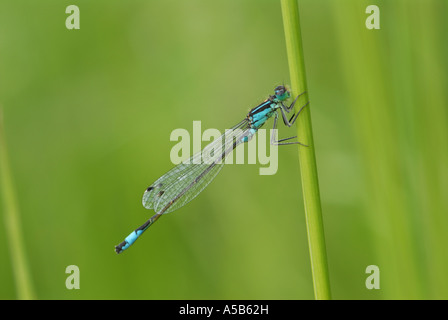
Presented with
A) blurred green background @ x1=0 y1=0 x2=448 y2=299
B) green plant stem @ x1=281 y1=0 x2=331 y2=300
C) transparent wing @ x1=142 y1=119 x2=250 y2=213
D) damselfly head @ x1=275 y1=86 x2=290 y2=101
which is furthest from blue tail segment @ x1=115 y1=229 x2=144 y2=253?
green plant stem @ x1=281 y1=0 x2=331 y2=300

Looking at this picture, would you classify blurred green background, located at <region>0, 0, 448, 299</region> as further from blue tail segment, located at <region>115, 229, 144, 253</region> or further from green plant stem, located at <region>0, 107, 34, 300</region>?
green plant stem, located at <region>0, 107, 34, 300</region>

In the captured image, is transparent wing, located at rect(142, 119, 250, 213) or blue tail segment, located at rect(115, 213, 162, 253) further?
transparent wing, located at rect(142, 119, 250, 213)

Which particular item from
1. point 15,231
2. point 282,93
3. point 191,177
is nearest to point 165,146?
point 191,177

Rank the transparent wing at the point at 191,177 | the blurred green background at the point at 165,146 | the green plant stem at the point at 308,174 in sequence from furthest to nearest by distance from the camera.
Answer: the blurred green background at the point at 165,146 → the transparent wing at the point at 191,177 → the green plant stem at the point at 308,174

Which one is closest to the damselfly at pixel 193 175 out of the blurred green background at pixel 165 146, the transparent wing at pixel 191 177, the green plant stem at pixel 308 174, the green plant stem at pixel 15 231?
the transparent wing at pixel 191 177

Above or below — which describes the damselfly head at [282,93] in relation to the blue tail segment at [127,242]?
above

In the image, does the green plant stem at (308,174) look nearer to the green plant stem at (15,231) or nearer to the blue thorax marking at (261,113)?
the blue thorax marking at (261,113)
